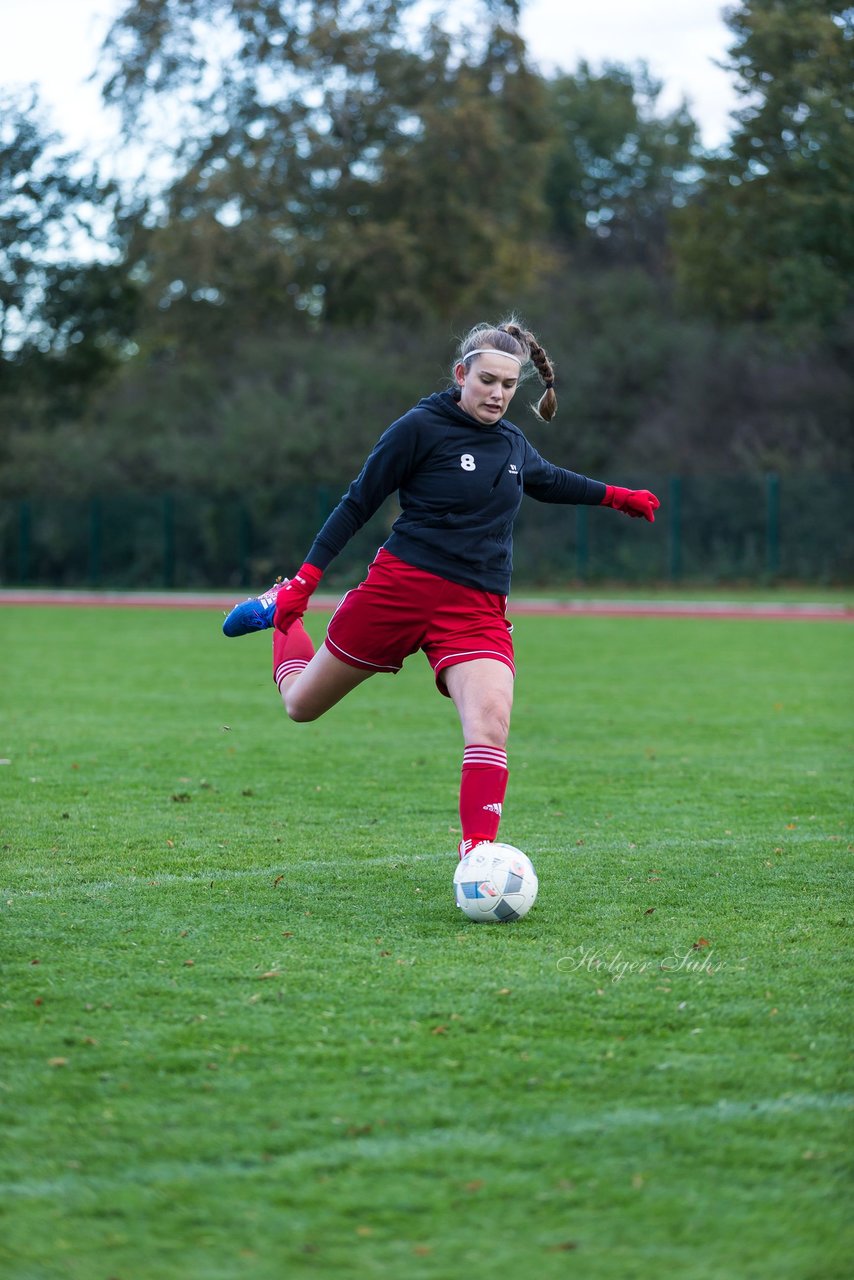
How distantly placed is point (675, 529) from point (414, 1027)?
30.4 metres

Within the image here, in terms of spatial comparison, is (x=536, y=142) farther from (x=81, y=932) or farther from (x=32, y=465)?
(x=81, y=932)

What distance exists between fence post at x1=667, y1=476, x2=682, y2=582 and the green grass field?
25141 mm

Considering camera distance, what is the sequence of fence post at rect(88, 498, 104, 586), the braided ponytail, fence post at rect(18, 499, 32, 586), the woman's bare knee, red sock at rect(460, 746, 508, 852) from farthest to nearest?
fence post at rect(18, 499, 32, 586) < fence post at rect(88, 498, 104, 586) < the woman's bare knee < the braided ponytail < red sock at rect(460, 746, 508, 852)

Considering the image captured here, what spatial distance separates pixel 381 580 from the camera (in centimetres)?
561

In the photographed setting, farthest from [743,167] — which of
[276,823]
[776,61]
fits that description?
[276,823]

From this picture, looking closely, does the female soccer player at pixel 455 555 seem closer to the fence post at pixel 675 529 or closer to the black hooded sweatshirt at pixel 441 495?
the black hooded sweatshirt at pixel 441 495

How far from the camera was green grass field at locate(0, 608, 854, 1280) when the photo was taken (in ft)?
9.18

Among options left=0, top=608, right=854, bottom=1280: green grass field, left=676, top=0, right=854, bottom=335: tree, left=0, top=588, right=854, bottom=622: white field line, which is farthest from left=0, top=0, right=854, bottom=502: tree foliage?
left=0, top=608, right=854, bottom=1280: green grass field

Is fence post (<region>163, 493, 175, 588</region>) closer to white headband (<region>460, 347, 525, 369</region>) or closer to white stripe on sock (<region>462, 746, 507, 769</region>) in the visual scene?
white headband (<region>460, 347, 525, 369</region>)

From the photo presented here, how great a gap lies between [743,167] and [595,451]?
788 cm

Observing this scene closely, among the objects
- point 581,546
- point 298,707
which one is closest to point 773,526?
point 581,546

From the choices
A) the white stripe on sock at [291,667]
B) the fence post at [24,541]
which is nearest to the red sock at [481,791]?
the white stripe on sock at [291,667]

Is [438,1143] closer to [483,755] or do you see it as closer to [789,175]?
[483,755]

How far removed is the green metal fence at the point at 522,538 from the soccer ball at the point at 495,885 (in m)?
28.0
